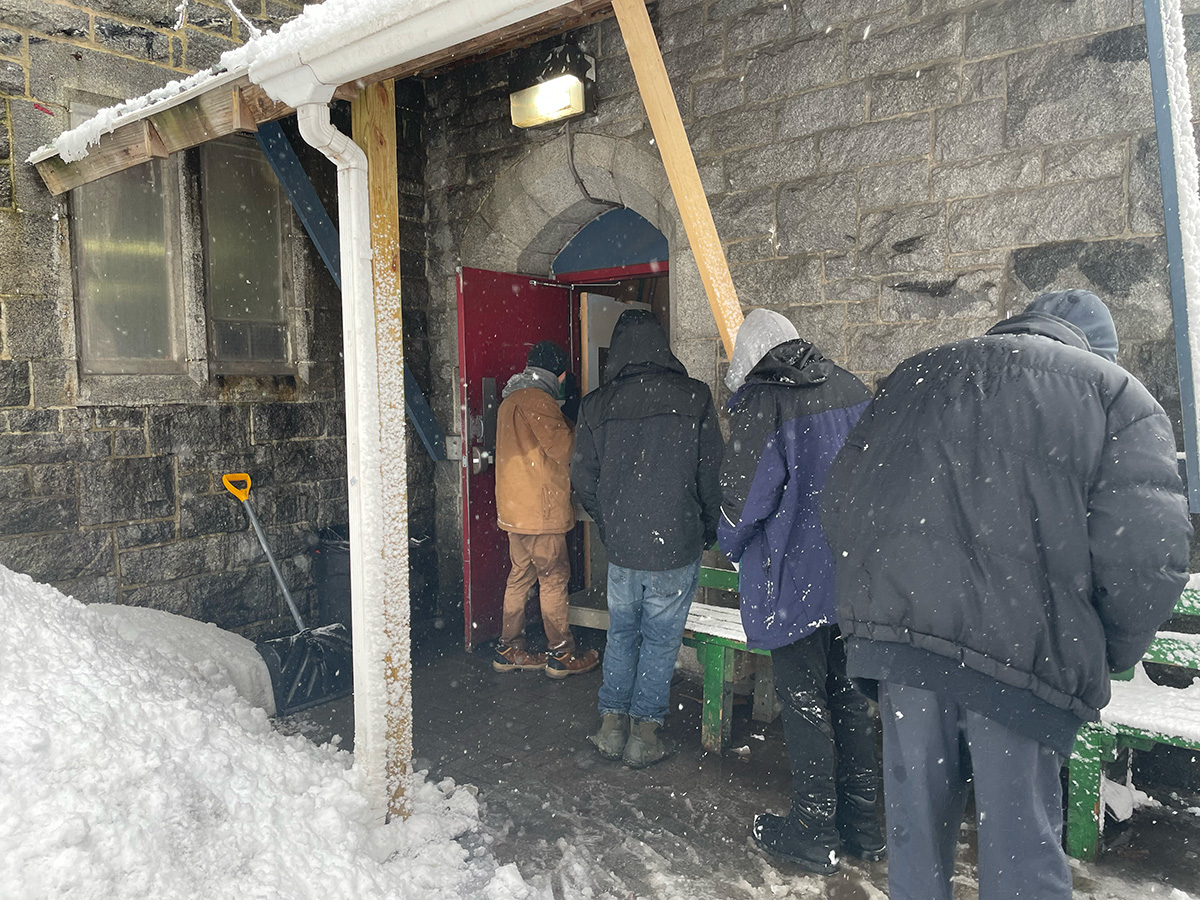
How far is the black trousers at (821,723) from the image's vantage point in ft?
9.87

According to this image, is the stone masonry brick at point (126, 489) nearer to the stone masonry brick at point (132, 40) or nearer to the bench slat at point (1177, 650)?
the stone masonry brick at point (132, 40)

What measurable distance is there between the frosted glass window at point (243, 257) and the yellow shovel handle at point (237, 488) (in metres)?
0.69

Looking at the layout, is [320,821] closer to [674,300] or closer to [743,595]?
[743,595]

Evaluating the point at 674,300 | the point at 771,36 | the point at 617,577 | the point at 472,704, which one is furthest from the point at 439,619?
the point at 771,36

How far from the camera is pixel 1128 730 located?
9.66 feet

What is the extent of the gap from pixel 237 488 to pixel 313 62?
2919 millimetres

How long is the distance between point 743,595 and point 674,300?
7.40ft

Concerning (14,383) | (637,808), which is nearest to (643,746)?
(637,808)

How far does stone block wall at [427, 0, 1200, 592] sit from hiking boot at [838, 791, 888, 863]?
2021 millimetres

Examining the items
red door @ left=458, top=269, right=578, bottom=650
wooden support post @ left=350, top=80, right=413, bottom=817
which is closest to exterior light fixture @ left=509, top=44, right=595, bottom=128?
red door @ left=458, top=269, right=578, bottom=650

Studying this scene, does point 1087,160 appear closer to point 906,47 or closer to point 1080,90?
point 1080,90

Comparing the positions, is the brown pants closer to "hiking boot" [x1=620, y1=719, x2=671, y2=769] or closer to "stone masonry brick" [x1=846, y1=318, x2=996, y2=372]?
"hiking boot" [x1=620, y1=719, x2=671, y2=769]

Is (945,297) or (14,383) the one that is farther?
(14,383)

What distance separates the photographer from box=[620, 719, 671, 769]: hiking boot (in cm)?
381
